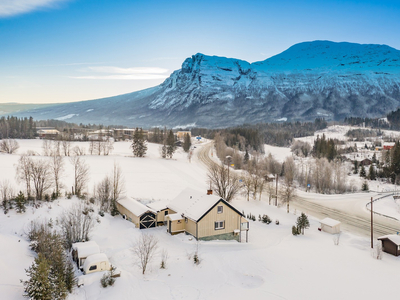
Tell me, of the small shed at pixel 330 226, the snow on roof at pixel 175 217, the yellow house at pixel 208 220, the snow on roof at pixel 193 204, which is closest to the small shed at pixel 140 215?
the yellow house at pixel 208 220

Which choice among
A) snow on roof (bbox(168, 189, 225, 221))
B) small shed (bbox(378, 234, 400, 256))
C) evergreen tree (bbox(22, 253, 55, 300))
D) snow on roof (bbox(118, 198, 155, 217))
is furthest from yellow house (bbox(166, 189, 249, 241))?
evergreen tree (bbox(22, 253, 55, 300))

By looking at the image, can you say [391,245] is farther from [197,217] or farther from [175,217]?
[175,217]

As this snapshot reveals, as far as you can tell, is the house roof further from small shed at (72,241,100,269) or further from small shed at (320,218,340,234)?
small shed at (320,218,340,234)

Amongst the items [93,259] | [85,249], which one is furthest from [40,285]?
[85,249]

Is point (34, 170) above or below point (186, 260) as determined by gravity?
above

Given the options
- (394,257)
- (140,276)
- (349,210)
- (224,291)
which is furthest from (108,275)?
(349,210)

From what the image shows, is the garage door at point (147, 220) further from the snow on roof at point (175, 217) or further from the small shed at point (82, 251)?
the small shed at point (82, 251)

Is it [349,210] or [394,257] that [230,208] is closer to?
[394,257]
